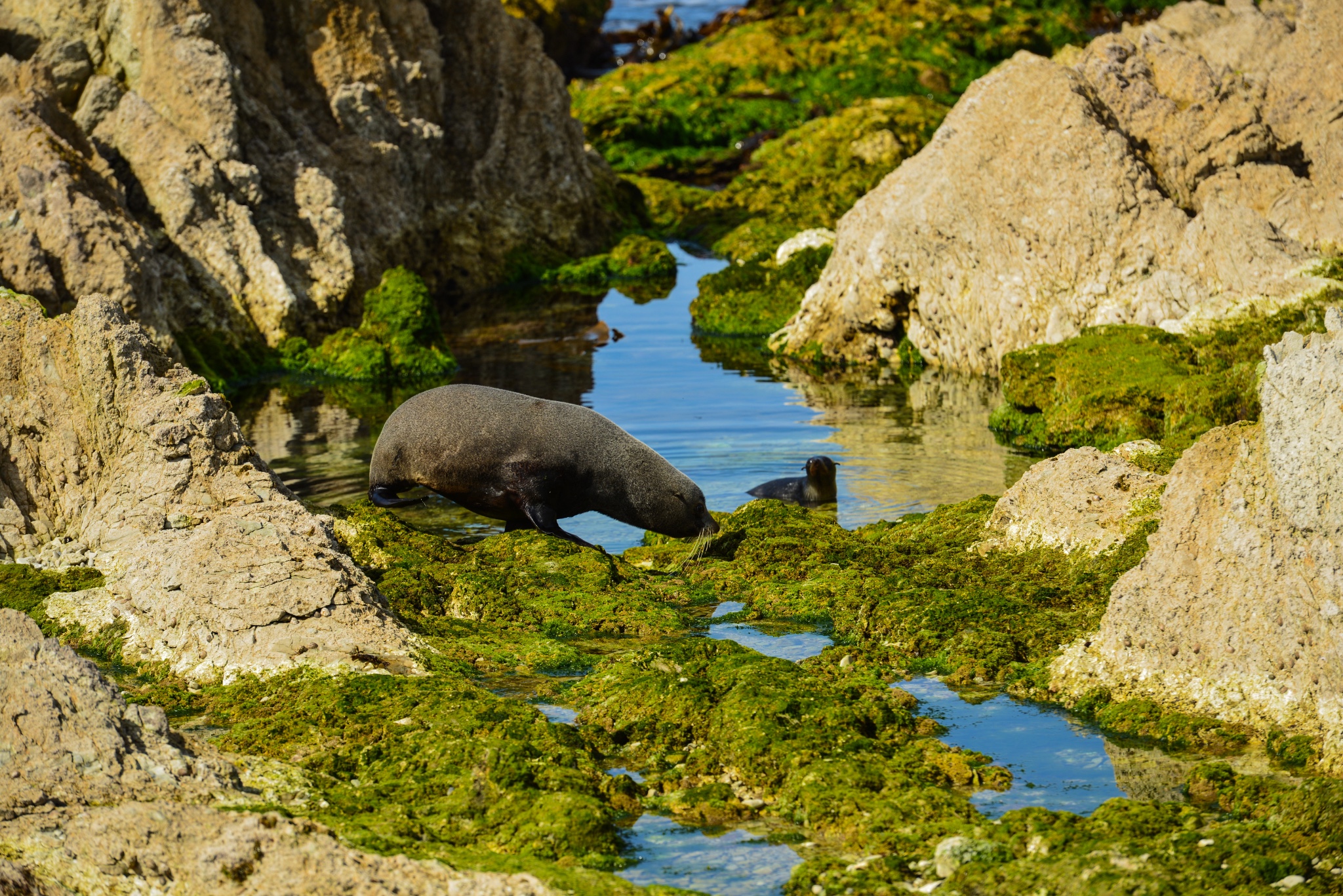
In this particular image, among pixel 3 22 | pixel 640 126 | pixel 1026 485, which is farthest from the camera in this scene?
pixel 640 126

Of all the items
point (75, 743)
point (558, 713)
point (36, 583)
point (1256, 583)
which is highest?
point (1256, 583)

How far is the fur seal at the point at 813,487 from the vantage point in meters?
11.5

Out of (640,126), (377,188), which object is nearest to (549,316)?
(377,188)

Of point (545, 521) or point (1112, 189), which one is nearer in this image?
point (545, 521)

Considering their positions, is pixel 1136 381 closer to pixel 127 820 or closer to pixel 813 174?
pixel 127 820

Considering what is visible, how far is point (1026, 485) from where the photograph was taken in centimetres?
940

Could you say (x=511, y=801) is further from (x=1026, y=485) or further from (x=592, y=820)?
(x=1026, y=485)

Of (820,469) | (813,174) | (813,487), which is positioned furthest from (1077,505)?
(813,174)

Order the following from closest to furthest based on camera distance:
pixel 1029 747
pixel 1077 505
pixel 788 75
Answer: pixel 1029 747, pixel 1077 505, pixel 788 75

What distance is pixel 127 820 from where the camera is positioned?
4980mm

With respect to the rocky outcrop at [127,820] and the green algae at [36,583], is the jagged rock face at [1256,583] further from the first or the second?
the green algae at [36,583]

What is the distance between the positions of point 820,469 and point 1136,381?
3.83 metres

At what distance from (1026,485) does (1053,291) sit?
24.3 feet

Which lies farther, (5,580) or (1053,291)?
(1053,291)
